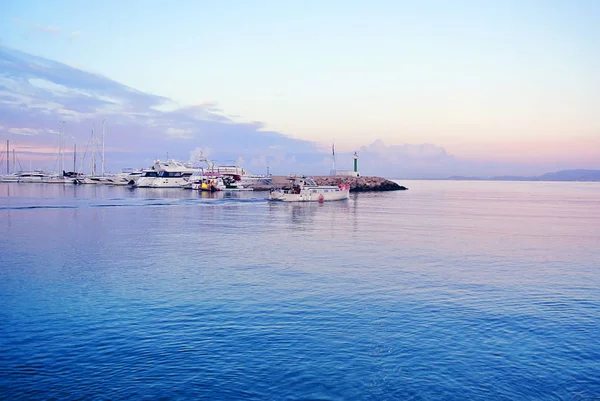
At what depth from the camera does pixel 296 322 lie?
51.6 ft

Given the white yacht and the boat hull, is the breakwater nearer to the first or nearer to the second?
the white yacht

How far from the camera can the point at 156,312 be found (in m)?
16.6

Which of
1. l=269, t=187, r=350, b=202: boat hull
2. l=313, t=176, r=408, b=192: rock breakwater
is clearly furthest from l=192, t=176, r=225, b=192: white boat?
l=269, t=187, r=350, b=202: boat hull

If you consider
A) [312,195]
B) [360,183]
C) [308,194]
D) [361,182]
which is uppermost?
[361,182]

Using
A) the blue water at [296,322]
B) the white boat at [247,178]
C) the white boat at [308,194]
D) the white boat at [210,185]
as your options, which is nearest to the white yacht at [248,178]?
the white boat at [247,178]

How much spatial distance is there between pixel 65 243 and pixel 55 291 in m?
15.1

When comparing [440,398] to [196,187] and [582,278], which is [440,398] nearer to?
[582,278]

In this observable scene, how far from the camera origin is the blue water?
37.0ft

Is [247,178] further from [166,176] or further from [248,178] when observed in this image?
[166,176]

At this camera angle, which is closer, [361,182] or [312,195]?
[312,195]

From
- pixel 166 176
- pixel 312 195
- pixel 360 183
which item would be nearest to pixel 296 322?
pixel 312 195

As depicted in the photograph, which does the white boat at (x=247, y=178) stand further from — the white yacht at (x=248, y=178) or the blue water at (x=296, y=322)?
the blue water at (x=296, y=322)

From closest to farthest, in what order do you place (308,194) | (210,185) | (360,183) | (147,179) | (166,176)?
(308,194)
(210,185)
(360,183)
(166,176)
(147,179)

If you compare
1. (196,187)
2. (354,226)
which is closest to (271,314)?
(354,226)
